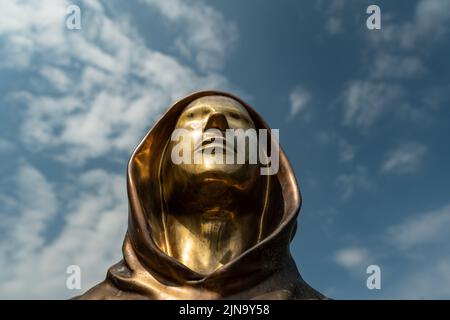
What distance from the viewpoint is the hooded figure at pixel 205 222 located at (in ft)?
16.2

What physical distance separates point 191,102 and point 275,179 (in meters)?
1.41

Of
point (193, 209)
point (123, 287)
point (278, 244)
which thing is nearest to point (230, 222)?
point (193, 209)

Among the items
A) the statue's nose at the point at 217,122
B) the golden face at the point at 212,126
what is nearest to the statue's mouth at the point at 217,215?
the golden face at the point at 212,126

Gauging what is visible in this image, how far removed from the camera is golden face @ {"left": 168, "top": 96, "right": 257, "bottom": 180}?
19.1ft

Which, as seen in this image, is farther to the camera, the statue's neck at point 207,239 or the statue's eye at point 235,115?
the statue's eye at point 235,115

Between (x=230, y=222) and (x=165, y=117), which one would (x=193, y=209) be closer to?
(x=230, y=222)

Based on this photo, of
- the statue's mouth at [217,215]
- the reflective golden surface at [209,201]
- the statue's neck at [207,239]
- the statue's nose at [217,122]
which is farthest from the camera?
the statue's nose at [217,122]

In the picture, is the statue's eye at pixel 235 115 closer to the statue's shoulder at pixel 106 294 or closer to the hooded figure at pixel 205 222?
the hooded figure at pixel 205 222

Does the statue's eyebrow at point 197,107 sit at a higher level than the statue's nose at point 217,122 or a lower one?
higher

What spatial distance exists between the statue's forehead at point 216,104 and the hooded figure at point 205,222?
13mm

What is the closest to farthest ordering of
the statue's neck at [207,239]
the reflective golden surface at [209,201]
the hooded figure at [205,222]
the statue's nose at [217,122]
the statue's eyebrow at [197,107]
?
1. the hooded figure at [205,222]
2. the statue's neck at [207,239]
3. the reflective golden surface at [209,201]
4. the statue's nose at [217,122]
5. the statue's eyebrow at [197,107]

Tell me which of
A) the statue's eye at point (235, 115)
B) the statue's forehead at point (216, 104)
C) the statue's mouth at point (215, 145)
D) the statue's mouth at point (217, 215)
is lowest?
the statue's mouth at point (217, 215)

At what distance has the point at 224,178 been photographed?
5.80 metres
